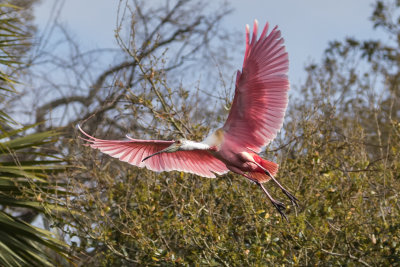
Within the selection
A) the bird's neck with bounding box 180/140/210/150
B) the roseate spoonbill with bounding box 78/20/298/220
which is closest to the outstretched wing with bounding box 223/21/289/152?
the roseate spoonbill with bounding box 78/20/298/220

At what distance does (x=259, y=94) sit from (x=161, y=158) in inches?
49.7

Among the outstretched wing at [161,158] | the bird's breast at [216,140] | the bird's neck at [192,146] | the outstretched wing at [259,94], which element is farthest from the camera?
the outstretched wing at [161,158]

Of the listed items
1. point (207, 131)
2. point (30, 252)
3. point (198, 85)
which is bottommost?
point (30, 252)

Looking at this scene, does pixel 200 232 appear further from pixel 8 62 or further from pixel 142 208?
pixel 8 62

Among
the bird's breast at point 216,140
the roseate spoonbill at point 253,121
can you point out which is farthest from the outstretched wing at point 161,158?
the bird's breast at point 216,140

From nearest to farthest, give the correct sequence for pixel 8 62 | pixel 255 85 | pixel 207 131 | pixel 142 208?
pixel 255 85 → pixel 142 208 → pixel 207 131 → pixel 8 62

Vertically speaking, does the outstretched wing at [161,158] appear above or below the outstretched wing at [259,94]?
below

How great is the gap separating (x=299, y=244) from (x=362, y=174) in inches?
48.3

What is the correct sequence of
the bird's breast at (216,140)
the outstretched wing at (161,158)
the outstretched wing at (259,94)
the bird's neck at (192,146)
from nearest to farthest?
the outstretched wing at (259,94), the bird's neck at (192,146), the bird's breast at (216,140), the outstretched wing at (161,158)

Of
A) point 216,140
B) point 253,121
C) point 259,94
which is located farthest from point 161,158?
point 259,94

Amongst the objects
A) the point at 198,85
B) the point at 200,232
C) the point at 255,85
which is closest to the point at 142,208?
the point at 200,232

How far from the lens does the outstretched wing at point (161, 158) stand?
508 cm

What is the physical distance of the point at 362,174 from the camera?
18.5ft

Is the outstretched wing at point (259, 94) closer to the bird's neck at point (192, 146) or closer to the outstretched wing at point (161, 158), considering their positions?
the bird's neck at point (192, 146)
